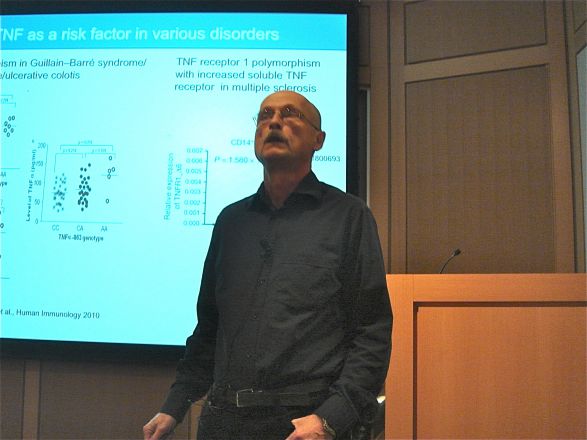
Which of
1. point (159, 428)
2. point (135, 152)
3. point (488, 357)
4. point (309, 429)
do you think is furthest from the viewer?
point (135, 152)

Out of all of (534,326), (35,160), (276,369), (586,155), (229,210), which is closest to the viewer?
(276,369)

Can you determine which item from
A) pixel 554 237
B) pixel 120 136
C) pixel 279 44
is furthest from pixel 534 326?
pixel 120 136

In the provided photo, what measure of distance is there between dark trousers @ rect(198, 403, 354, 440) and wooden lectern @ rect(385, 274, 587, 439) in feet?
2.16

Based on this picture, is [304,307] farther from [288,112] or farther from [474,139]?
[474,139]

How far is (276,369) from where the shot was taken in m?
0.99

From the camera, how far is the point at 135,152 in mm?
2209

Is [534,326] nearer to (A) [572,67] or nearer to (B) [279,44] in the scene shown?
(A) [572,67]

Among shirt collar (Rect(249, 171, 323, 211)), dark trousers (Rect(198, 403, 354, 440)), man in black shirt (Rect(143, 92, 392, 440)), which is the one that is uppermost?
shirt collar (Rect(249, 171, 323, 211))

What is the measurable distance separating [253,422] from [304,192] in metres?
0.43

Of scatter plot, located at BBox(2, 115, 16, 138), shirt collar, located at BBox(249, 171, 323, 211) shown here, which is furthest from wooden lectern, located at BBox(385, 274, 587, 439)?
scatter plot, located at BBox(2, 115, 16, 138)

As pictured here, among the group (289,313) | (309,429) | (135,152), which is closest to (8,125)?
(135,152)

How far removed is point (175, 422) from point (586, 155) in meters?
1.77

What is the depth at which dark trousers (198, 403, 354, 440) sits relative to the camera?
38.4 inches

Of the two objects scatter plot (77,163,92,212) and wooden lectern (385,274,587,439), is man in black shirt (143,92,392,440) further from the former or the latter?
scatter plot (77,163,92,212)
